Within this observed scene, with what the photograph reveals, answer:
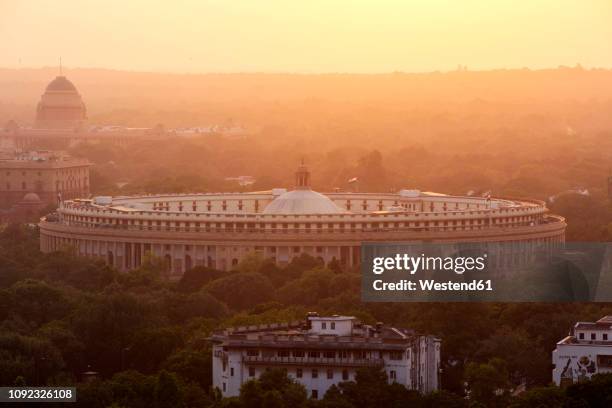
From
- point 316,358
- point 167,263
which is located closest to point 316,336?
point 316,358

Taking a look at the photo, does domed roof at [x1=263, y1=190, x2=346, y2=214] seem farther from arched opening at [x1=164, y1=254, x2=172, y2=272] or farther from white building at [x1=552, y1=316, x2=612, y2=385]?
white building at [x1=552, y1=316, x2=612, y2=385]

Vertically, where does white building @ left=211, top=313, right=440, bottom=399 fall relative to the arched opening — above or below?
above

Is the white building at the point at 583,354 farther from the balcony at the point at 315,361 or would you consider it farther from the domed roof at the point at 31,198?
the domed roof at the point at 31,198

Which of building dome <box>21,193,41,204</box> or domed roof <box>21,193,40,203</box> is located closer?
building dome <box>21,193,41,204</box>

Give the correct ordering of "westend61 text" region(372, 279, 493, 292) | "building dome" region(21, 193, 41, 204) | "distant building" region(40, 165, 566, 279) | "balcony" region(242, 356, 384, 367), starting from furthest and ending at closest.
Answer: "building dome" region(21, 193, 41, 204) → "distant building" region(40, 165, 566, 279) → "westend61 text" region(372, 279, 493, 292) → "balcony" region(242, 356, 384, 367)

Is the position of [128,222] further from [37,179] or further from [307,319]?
[37,179]

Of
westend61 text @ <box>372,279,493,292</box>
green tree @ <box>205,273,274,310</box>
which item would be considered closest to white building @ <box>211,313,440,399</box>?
westend61 text @ <box>372,279,493,292</box>
